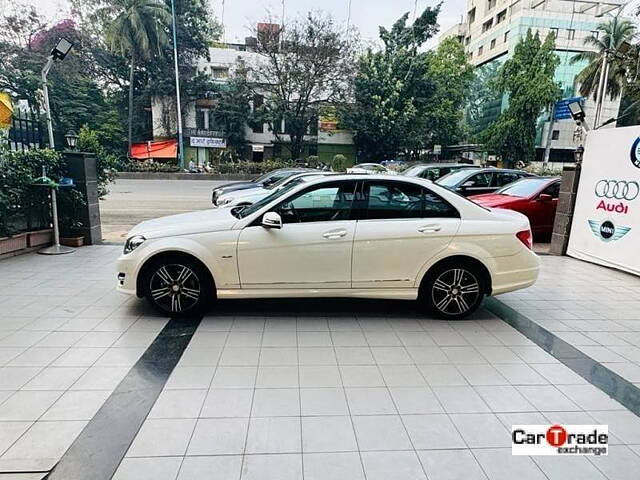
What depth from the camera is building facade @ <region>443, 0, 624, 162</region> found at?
36969 millimetres

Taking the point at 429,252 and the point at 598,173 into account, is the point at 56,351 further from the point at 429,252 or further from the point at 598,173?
the point at 598,173

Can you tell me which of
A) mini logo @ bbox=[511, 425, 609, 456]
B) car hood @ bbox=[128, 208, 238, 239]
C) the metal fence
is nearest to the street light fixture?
the metal fence

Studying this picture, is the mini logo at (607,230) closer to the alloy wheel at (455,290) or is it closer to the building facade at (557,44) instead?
the alloy wheel at (455,290)

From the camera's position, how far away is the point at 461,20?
52.0 meters

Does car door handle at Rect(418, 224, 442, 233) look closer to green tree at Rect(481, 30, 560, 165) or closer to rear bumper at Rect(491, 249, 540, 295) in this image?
rear bumper at Rect(491, 249, 540, 295)

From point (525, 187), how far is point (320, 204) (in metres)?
6.51

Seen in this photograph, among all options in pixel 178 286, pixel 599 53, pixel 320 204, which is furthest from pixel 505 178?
pixel 599 53

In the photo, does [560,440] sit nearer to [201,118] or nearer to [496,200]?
[496,200]

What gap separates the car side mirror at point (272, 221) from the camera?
4051 millimetres

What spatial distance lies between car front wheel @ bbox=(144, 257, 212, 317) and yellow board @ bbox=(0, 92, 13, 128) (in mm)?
4043

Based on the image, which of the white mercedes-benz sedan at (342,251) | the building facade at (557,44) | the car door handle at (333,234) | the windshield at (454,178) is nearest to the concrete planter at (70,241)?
the white mercedes-benz sedan at (342,251)

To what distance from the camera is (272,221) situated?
159 inches

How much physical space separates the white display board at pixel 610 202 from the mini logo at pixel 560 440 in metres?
4.81

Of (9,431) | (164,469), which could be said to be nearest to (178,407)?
(164,469)
